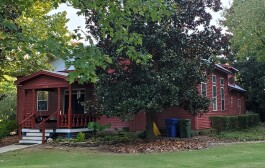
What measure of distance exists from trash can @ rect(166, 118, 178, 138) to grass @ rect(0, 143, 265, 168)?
5.18 meters

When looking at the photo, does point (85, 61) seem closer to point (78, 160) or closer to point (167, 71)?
point (78, 160)

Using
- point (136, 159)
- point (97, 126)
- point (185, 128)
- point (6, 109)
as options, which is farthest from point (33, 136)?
point (6, 109)

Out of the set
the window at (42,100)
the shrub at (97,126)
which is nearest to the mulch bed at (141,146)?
the shrub at (97,126)

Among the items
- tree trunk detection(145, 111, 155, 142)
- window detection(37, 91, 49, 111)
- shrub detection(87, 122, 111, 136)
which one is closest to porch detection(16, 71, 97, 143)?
window detection(37, 91, 49, 111)

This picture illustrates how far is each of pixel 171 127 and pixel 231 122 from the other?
5771 millimetres

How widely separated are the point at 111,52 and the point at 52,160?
17.5 ft

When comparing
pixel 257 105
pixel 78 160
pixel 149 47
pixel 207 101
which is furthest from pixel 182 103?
pixel 257 105

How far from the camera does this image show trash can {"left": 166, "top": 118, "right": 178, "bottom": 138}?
18797mm

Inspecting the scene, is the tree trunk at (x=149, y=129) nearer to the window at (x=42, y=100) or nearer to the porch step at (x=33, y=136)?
the porch step at (x=33, y=136)

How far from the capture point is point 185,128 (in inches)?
728

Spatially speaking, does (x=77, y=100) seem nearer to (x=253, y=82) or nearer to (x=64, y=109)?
(x=64, y=109)

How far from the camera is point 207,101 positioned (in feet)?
51.0

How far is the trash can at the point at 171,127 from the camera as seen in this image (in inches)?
740

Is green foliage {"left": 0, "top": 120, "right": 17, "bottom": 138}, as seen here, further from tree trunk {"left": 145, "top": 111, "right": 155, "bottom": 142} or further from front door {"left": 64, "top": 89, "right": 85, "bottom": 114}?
tree trunk {"left": 145, "top": 111, "right": 155, "bottom": 142}
